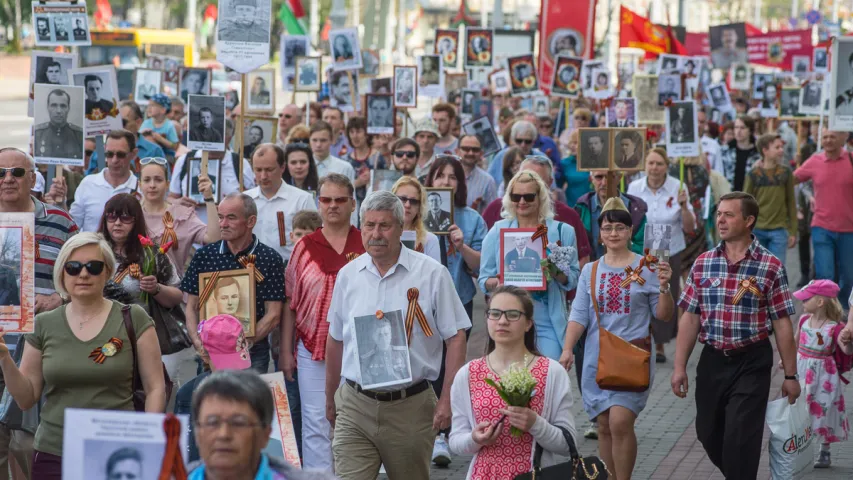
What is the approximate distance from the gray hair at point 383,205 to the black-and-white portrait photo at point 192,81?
11954 mm

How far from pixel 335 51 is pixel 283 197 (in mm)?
10827

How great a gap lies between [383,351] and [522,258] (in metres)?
2.01

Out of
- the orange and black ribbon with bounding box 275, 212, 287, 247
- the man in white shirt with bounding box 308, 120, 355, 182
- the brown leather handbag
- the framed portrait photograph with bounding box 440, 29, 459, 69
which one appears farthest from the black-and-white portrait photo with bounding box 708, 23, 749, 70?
the brown leather handbag

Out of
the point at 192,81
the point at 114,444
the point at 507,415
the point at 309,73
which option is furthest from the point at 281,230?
the point at 309,73

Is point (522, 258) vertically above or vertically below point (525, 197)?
below

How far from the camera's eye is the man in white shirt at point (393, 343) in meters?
6.13

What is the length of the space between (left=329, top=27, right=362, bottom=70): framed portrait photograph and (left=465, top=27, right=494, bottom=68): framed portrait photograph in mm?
4766

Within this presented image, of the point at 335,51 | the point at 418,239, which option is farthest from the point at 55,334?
the point at 335,51

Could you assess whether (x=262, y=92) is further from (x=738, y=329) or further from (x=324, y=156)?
(x=738, y=329)

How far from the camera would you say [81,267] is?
556 cm

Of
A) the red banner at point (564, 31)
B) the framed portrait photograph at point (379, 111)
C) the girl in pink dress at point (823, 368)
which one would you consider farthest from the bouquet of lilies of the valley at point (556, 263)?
the red banner at point (564, 31)

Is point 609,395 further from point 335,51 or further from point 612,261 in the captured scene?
point 335,51

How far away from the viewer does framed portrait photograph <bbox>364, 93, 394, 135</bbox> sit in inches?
614

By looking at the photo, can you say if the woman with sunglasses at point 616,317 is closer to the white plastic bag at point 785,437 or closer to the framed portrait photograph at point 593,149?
the white plastic bag at point 785,437
